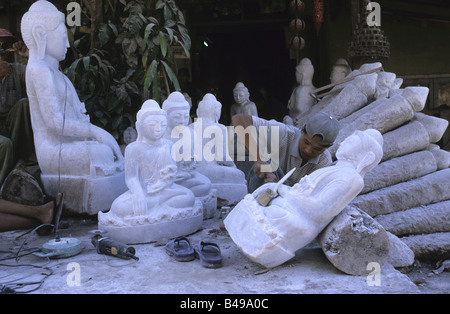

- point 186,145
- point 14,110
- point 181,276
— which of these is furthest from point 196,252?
point 14,110

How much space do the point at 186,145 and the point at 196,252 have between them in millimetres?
1573

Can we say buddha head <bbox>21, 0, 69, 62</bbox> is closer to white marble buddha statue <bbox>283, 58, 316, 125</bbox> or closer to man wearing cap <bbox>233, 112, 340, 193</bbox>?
man wearing cap <bbox>233, 112, 340, 193</bbox>

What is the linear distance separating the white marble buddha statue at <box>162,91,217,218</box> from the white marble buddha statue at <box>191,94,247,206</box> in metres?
0.46

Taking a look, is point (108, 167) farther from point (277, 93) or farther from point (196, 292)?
point (277, 93)

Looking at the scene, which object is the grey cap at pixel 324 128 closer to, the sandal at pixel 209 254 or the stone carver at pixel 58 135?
the sandal at pixel 209 254

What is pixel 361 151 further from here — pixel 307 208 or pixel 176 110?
pixel 176 110

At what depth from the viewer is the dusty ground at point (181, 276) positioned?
295 cm

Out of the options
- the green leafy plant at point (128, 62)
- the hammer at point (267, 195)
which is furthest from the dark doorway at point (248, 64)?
the hammer at point (267, 195)

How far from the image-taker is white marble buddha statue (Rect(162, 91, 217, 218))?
4797 millimetres

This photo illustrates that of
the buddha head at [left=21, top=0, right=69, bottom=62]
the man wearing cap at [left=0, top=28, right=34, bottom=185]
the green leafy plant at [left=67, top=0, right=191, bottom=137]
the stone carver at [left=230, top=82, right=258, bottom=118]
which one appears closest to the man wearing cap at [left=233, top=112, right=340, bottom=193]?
the buddha head at [left=21, top=0, right=69, bottom=62]

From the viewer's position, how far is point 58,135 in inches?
189

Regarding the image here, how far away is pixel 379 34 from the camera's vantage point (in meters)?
6.77

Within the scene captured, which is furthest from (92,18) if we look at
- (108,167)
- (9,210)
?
(9,210)

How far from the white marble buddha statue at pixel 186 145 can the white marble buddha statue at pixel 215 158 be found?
0.46 metres
